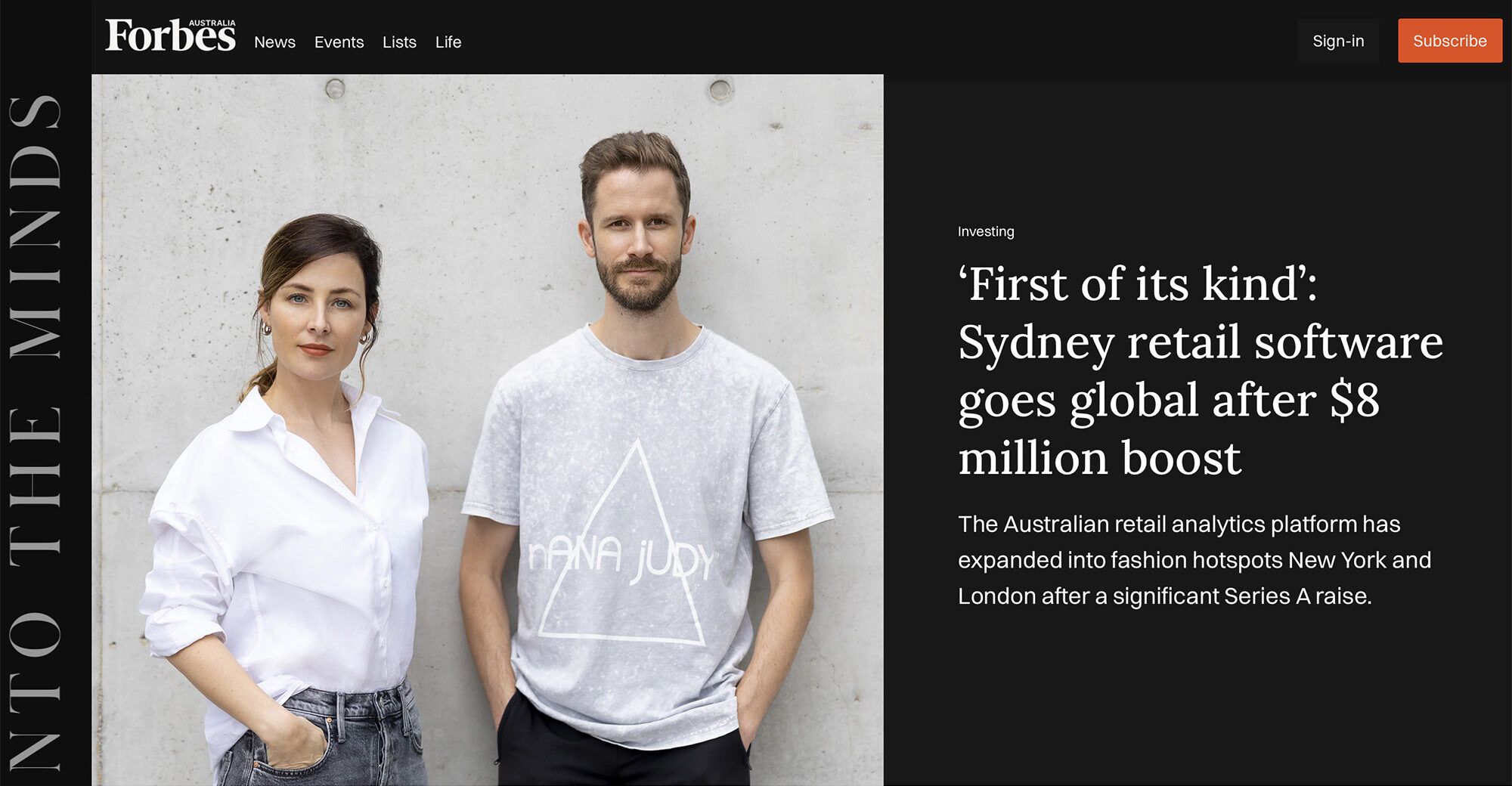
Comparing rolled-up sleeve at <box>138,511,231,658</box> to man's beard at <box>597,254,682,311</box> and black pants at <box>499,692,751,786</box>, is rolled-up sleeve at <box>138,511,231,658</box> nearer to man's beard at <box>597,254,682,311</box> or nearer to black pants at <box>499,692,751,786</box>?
black pants at <box>499,692,751,786</box>

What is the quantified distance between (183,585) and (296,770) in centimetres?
48

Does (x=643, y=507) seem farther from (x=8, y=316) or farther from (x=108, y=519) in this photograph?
(x=8, y=316)

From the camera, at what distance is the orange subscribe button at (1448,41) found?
9.26ft

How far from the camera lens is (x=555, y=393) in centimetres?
258

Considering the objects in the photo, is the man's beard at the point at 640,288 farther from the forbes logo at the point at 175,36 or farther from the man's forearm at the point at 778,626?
the forbes logo at the point at 175,36

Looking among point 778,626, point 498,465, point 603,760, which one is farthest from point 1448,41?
point 603,760

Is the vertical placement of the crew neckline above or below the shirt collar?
above

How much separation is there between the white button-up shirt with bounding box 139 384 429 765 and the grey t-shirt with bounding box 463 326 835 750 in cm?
37

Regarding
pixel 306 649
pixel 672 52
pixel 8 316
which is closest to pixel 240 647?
pixel 306 649

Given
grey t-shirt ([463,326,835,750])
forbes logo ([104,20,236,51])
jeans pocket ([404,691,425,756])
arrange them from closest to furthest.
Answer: jeans pocket ([404,691,425,756]) < grey t-shirt ([463,326,835,750]) < forbes logo ([104,20,236,51])

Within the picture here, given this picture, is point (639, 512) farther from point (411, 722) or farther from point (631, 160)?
point (631, 160)

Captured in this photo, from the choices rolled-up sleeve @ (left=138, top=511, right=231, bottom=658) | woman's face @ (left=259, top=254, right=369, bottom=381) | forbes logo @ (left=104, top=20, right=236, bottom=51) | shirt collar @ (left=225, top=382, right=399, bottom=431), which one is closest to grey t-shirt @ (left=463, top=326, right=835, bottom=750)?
shirt collar @ (left=225, top=382, right=399, bottom=431)

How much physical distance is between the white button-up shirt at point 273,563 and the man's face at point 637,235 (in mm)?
799

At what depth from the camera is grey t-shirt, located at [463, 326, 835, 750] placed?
8.11 ft
